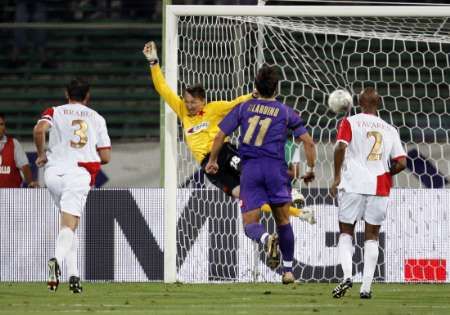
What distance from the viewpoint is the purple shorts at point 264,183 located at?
32.6 feet

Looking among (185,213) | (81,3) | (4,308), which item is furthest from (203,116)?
(81,3)

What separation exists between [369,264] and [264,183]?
110cm

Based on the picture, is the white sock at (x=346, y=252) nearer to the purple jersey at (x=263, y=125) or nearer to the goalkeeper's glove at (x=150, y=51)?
the purple jersey at (x=263, y=125)

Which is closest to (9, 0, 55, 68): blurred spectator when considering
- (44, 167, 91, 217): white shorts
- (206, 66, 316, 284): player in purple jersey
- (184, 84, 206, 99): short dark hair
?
(184, 84, 206, 99): short dark hair

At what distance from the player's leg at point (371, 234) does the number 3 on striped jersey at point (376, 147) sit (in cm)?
33

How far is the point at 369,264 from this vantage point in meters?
10.1

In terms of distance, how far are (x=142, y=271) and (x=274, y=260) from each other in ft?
11.5

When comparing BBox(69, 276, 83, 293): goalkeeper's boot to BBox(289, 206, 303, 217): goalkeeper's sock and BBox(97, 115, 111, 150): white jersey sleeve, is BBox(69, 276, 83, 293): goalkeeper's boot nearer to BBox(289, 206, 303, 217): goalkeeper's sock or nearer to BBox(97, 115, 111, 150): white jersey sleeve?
BBox(97, 115, 111, 150): white jersey sleeve

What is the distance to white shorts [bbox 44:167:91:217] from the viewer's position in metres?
10.6

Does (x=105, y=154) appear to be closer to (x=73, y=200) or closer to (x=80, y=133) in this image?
(x=80, y=133)

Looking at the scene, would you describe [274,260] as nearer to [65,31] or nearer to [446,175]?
[446,175]

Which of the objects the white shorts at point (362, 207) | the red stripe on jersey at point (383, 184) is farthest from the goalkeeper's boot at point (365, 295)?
the red stripe on jersey at point (383, 184)

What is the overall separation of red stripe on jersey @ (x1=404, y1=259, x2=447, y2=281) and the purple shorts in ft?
10.1

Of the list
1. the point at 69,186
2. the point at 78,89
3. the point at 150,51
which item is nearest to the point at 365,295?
the point at 69,186
